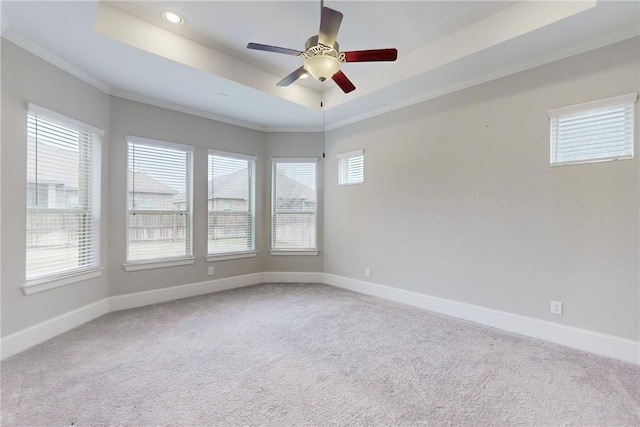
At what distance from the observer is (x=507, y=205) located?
3227 millimetres

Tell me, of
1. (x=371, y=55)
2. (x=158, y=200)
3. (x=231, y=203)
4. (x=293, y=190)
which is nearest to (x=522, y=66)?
(x=371, y=55)

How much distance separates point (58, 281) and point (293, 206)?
3.33 m

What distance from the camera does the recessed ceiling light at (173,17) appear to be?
275cm

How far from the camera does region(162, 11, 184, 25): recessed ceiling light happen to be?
2.75 metres

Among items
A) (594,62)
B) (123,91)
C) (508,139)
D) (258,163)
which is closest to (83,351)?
(123,91)

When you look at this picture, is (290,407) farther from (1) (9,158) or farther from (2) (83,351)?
(1) (9,158)

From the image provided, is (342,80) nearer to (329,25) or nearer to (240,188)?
(329,25)

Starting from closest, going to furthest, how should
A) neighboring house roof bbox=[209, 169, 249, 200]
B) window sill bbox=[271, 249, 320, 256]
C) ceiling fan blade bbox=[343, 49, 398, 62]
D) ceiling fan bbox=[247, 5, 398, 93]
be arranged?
ceiling fan bbox=[247, 5, 398, 93] → ceiling fan blade bbox=[343, 49, 398, 62] → neighboring house roof bbox=[209, 169, 249, 200] → window sill bbox=[271, 249, 320, 256]

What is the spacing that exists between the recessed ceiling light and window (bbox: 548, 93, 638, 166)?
3.72 m

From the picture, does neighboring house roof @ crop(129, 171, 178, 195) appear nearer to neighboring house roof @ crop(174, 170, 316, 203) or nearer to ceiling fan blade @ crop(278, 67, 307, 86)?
neighboring house roof @ crop(174, 170, 316, 203)

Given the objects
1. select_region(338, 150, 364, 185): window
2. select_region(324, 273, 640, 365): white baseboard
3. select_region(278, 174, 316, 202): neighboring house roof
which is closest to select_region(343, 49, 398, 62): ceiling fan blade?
select_region(338, 150, 364, 185): window

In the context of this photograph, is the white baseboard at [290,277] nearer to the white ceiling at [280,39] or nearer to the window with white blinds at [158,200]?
the window with white blinds at [158,200]

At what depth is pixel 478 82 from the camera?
3418 millimetres

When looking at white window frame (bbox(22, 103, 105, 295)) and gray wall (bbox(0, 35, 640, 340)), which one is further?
white window frame (bbox(22, 103, 105, 295))
